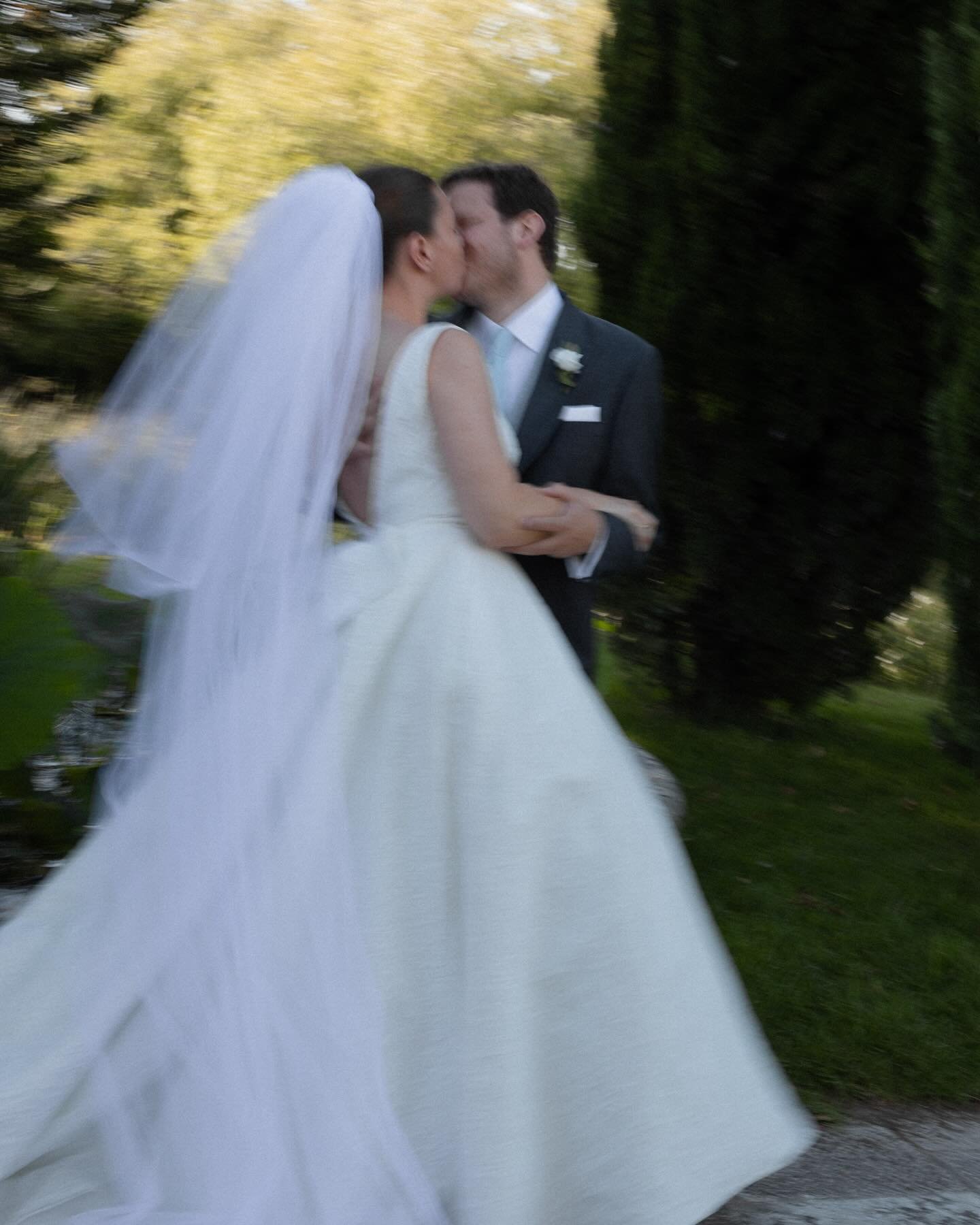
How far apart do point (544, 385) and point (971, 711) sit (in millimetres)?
2036

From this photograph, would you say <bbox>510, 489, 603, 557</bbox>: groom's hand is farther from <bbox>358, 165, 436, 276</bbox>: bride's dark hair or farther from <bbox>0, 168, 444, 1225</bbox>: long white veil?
<bbox>358, 165, 436, 276</bbox>: bride's dark hair

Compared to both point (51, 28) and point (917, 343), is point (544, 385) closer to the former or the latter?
point (917, 343)

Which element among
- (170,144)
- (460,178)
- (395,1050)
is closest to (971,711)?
(460,178)

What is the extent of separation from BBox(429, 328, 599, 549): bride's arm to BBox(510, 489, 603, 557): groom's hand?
61 millimetres

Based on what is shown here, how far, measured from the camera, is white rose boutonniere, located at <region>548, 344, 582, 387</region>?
336 cm

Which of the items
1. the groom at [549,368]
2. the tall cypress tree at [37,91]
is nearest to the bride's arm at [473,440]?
the groom at [549,368]

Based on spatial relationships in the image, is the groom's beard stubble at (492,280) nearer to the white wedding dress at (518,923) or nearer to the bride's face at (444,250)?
the bride's face at (444,250)

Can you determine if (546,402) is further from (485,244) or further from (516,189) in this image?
(516,189)

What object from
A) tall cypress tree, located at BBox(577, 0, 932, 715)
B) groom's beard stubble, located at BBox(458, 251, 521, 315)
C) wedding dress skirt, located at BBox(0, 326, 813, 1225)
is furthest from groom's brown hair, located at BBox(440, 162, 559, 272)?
tall cypress tree, located at BBox(577, 0, 932, 715)

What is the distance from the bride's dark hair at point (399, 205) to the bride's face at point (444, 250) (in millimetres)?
13

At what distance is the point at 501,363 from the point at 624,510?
0.65 metres

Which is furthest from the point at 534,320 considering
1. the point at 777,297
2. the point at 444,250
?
the point at 777,297

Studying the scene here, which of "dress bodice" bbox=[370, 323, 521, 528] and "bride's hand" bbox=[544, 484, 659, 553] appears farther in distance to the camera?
"bride's hand" bbox=[544, 484, 659, 553]

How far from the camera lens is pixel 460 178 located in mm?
3557
